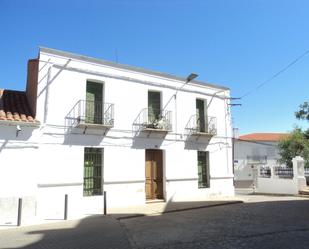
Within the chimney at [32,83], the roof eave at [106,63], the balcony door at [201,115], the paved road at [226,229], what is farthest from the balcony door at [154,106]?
the chimney at [32,83]

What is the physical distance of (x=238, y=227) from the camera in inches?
373

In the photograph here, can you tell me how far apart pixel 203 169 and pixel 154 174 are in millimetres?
3175

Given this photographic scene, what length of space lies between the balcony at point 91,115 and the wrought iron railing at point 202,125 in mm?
4507

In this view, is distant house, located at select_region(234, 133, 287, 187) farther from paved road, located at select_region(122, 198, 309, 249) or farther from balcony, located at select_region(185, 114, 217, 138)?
paved road, located at select_region(122, 198, 309, 249)

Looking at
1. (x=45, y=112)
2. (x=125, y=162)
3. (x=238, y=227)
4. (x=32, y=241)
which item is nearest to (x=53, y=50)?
(x=45, y=112)

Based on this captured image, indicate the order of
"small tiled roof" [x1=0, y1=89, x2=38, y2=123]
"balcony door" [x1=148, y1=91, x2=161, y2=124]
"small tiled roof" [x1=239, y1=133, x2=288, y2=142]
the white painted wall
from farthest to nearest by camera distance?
"small tiled roof" [x1=239, y1=133, x2=288, y2=142] → the white painted wall → "balcony door" [x1=148, y1=91, x2=161, y2=124] → "small tiled roof" [x1=0, y1=89, x2=38, y2=123]

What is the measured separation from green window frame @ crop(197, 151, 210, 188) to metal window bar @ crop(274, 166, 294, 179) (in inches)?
209

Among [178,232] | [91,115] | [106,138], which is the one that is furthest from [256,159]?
[178,232]

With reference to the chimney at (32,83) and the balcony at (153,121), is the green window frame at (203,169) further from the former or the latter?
the chimney at (32,83)

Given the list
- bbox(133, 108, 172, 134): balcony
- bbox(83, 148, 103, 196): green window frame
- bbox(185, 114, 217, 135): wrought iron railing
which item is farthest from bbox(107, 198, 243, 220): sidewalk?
bbox(185, 114, 217, 135): wrought iron railing

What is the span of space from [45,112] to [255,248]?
8.98 metres

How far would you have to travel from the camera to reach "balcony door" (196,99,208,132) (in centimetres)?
1762

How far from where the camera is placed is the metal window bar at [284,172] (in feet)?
64.9

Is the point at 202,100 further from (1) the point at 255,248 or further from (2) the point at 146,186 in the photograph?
(1) the point at 255,248
